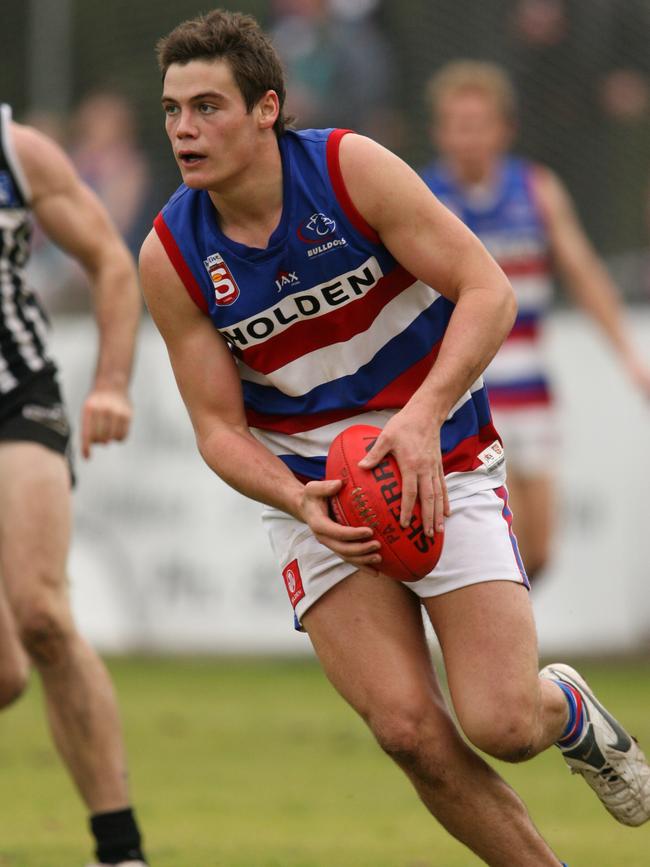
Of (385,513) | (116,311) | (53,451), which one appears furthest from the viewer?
(116,311)

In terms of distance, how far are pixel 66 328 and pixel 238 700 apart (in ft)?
11.0

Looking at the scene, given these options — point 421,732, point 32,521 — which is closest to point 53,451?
point 32,521

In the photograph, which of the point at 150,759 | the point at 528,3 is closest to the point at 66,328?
the point at 528,3

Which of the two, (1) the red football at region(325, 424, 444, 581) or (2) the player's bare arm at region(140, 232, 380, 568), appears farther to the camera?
(2) the player's bare arm at region(140, 232, 380, 568)

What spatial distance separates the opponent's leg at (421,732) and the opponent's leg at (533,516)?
4723mm

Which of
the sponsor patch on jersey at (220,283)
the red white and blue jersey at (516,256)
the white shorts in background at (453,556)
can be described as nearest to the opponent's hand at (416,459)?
the white shorts in background at (453,556)

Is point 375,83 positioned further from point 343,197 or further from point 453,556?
point 453,556

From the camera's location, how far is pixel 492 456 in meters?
5.02

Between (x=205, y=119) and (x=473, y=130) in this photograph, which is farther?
(x=473, y=130)

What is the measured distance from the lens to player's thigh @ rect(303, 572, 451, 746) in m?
4.61

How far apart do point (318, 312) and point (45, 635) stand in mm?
1557

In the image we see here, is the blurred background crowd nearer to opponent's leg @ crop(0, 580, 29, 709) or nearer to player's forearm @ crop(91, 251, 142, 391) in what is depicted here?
player's forearm @ crop(91, 251, 142, 391)

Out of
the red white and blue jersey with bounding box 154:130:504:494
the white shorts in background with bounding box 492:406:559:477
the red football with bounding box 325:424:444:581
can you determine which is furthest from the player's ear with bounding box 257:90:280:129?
the white shorts in background with bounding box 492:406:559:477

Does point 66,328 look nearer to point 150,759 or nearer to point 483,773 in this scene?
point 150,759
